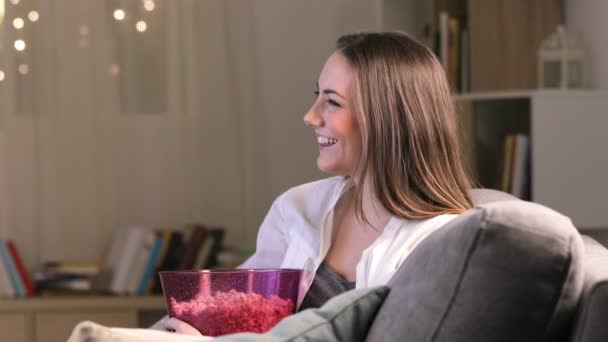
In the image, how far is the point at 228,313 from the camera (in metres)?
1.54

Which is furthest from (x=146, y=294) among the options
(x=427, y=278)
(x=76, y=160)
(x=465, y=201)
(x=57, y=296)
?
Answer: (x=427, y=278)

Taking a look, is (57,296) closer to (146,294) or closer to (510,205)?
(146,294)

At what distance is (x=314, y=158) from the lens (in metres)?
4.60

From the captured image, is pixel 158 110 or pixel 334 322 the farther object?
pixel 158 110

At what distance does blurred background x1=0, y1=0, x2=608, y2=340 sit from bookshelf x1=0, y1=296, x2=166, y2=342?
0.77 feet

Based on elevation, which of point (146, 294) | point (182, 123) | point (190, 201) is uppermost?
point (182, 123)

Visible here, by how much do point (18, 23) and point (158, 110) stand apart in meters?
0.66

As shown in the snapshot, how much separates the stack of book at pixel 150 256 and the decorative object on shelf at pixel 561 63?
1479 millimetres

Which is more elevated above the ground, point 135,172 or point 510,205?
point 510,205

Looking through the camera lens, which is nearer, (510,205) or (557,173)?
(510,205)

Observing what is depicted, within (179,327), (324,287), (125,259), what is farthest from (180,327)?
(125,259)

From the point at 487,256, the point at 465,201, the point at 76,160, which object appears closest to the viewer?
the point at 487,256

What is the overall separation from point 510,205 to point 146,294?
10.5ft

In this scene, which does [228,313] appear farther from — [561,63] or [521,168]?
[561,63]
